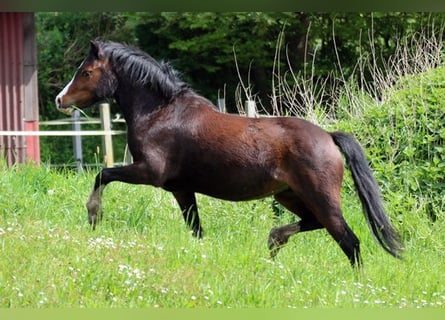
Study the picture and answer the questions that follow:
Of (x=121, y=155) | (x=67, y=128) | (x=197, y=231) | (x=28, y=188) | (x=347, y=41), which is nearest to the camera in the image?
(x=197, y=231)

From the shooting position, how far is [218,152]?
480 centimetres

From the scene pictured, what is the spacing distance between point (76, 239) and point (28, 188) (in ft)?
5.22

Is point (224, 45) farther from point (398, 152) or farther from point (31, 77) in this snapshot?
point (398, 152)

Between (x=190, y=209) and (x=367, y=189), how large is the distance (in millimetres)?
1088

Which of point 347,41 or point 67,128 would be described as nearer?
point 347,41

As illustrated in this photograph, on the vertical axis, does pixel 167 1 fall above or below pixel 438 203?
above

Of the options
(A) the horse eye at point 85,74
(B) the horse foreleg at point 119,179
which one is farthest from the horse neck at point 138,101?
(B) the horse foreleg at point 119,179

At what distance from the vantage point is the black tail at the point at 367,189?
4738mm

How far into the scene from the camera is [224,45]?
12.2 meters

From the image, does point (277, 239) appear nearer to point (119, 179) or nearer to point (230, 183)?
point (230, 183)

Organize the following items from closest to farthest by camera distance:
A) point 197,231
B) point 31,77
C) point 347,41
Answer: point 197,231 → point 31,77 → point 347,41

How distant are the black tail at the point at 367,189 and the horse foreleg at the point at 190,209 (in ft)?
3.20

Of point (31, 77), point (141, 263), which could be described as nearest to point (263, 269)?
point (141, 263)

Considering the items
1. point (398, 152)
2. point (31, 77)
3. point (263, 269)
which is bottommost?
point (263, 269)
